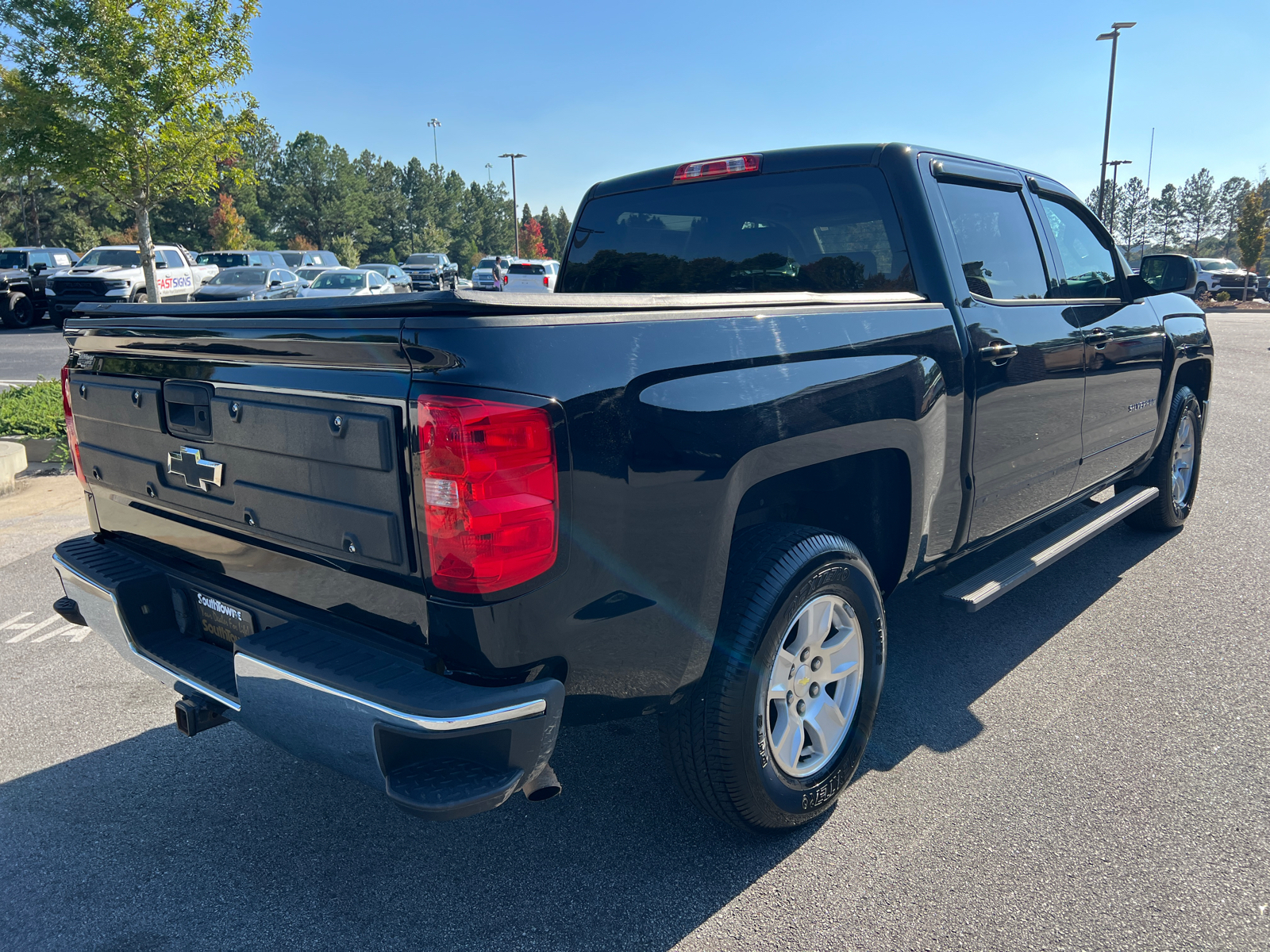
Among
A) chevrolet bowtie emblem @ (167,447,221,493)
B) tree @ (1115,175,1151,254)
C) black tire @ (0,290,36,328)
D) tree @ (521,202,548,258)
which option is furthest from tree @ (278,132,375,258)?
tree @ (1115,175,1151,254)

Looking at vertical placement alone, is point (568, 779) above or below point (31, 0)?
below

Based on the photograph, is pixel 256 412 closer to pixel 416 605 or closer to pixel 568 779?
pixel 416 605

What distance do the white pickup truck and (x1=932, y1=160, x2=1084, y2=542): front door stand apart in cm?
2137

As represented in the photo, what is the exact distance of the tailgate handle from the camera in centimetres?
235

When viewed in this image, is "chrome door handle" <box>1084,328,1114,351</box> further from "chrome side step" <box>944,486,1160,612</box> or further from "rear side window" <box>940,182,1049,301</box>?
"chrome side step" <box>944,486,1160,612</box>

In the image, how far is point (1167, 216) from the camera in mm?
136125

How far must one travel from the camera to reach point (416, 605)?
198 cm

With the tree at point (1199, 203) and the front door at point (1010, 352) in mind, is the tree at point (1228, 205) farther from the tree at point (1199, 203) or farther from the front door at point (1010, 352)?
the front door at point (1010, 352)

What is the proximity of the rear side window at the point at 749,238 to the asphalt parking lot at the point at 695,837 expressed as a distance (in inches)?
67.7

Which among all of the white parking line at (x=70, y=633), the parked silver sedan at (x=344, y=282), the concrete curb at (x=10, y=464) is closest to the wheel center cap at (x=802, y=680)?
the white parking line at (x=70, y=633)

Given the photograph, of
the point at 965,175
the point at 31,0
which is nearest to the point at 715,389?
the point at 965,175

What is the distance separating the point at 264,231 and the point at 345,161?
9437 millimetres

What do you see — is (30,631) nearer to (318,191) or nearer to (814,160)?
(814,160)

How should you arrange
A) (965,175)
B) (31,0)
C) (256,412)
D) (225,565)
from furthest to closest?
(31,0) < (965,175) < (225,565) < (256,412)
